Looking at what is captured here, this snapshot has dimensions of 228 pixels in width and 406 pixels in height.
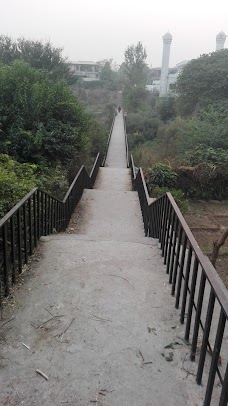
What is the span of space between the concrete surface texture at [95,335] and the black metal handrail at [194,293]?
0.12 m


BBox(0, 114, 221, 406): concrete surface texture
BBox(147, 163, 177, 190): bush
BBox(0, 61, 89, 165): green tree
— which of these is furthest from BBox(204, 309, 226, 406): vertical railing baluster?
BBox(147, 163, 177, 190): bush

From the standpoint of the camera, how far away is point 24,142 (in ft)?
33.5

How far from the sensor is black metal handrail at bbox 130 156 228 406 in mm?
1828

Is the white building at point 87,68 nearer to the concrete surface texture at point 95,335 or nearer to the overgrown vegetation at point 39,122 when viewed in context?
the overgrown vegetation at point 39,122

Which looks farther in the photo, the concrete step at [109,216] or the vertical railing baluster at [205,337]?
the concrete step at [109,216]

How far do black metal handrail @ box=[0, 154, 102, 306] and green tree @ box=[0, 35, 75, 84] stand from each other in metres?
20.9

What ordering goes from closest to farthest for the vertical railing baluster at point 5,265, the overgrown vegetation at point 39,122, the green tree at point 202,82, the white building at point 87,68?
the vertical railing baluster at point 5,265, the overgrown vegetation at point 39,122, the green tree at point 202,82, the white building at point 87,68

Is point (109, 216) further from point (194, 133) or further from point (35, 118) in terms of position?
point (194, 133)

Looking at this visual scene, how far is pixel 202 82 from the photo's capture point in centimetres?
2398

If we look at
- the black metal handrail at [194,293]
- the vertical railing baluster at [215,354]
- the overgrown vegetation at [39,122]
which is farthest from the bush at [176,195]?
the vertical railing baluster at [215,354]

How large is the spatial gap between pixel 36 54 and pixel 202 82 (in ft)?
41.0

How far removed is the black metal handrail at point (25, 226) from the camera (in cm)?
298

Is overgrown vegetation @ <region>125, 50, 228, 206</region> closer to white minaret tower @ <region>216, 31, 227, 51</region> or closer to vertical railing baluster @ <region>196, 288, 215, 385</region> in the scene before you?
vertical railing baluster @ <region>196, 288, 215, 385</region>

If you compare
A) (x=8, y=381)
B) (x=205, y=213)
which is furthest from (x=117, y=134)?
(x=8, y=381)
